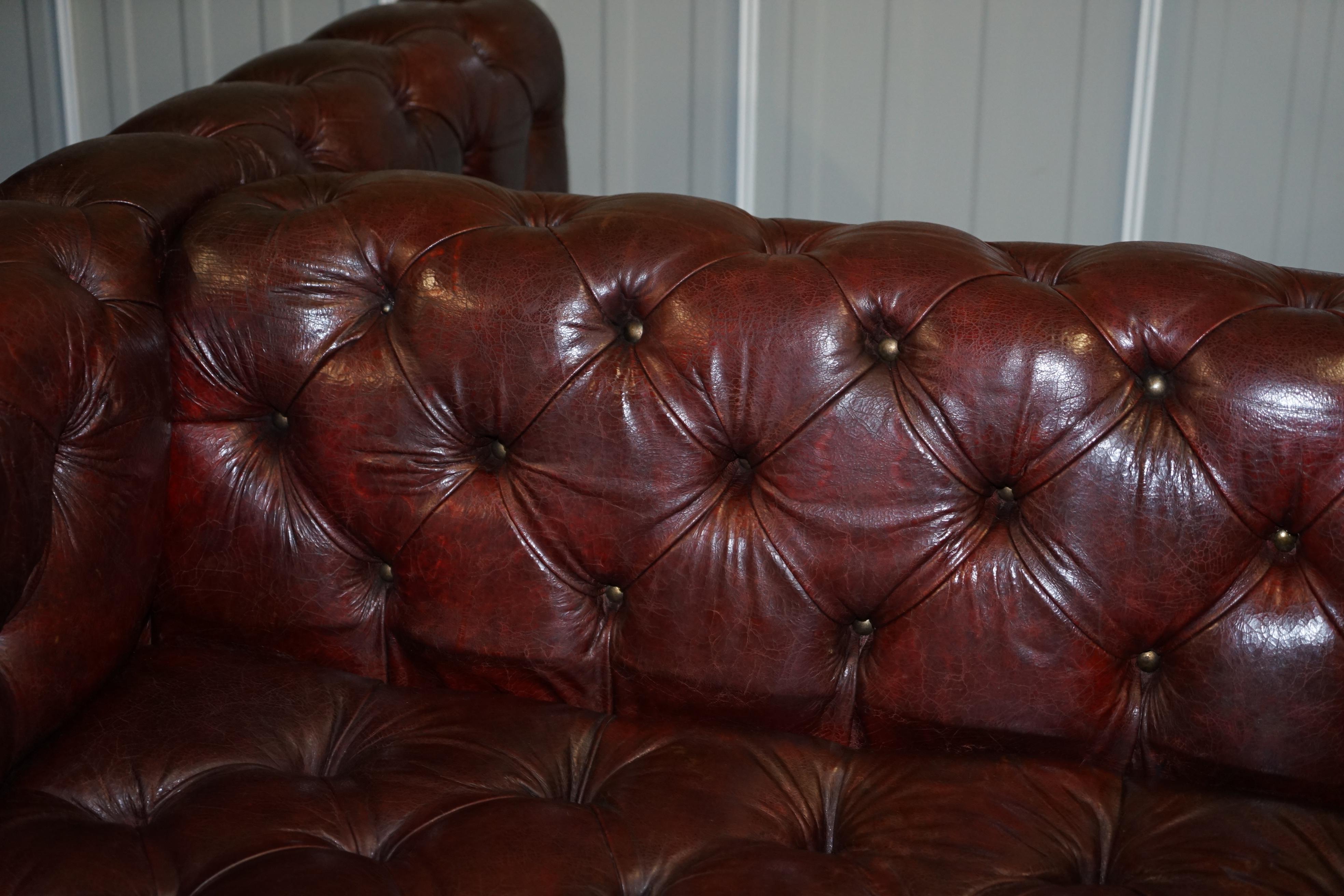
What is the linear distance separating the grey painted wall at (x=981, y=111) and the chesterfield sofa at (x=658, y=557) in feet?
5.06

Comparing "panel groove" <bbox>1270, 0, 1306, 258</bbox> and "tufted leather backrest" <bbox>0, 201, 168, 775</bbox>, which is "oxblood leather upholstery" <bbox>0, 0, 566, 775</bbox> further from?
"panel groove" <bbox>1270, 0, 1306, 258</bbox>

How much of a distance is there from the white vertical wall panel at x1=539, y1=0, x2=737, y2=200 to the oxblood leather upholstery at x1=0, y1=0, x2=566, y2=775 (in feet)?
3.91

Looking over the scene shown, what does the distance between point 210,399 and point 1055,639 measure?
93cm

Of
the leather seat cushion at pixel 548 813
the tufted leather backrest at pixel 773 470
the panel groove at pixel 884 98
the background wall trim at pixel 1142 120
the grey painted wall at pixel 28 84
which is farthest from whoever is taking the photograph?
the grey painted wall at pixel 28 84

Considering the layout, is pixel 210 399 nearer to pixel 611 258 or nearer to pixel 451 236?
pixel 451 236

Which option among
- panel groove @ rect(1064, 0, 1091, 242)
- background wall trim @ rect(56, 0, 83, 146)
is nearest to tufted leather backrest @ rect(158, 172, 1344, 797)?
panel groove @ rect(1064, 0, 1091, 242)

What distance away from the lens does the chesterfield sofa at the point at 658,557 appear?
1.02m

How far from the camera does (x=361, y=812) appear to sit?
1.04 meters

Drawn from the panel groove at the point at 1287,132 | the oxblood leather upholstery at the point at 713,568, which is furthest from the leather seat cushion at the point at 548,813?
the panel groove at the point at 1287,132

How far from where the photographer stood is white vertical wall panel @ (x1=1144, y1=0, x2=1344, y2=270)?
2.56 metres

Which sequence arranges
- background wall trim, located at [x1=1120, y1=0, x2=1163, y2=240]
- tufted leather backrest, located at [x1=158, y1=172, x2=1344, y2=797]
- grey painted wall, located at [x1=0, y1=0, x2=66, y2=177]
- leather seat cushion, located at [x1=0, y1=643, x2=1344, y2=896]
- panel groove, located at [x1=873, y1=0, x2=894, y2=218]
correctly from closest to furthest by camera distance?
leather seat cushion, located at [x1=0, y1=643, x2=1344, y2=896] < tufted leather backrest, located at [x1=158, y1=172, x2=1344, y2=797] < background wall trim, located at [x1=1120, y1=0, x2=1163, y2=240] < panel groove, located at [x1=873, y1=0, x2=894, y2=218] < grey painted wall, located at [x1=0, y1=0, x2=66, y2=177]

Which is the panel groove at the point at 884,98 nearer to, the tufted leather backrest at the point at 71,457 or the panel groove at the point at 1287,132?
the panel groove at the point at 1287,132

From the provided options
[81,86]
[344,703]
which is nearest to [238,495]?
[344,703]

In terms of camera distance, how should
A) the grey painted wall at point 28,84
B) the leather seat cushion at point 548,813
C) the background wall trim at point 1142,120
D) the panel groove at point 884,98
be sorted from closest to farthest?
the leather seat cushion at point 548,813 → the background wall trim at point 1142,120 → the panel groove at point 884,98 → the grey painted wall at point 28,84
